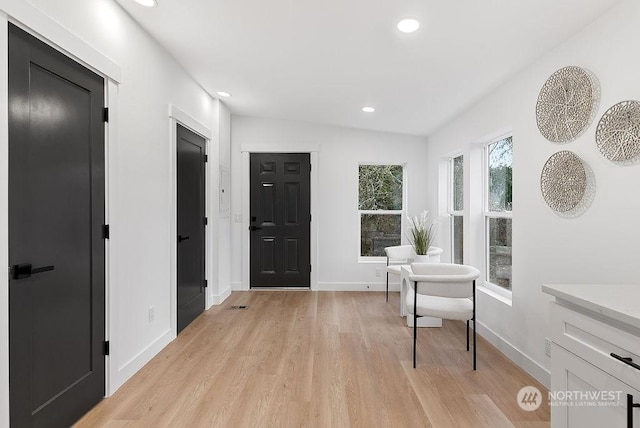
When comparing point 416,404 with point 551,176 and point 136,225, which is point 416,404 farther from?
point 136,225

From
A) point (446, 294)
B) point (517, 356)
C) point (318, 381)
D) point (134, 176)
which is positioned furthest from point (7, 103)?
point (517, 356)

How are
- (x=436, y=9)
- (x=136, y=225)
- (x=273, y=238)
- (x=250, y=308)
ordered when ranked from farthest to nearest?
(x=273, y=238) → (x=250, y=308) → (x=136, y=225) → (x=436, y=9)

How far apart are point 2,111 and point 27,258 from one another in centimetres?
67

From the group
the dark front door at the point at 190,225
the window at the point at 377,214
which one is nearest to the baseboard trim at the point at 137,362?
the dark front door at the point at 190,225

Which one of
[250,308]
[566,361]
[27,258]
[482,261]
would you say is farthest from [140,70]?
[482,261]

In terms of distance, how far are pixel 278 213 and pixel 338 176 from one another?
3.44 ft

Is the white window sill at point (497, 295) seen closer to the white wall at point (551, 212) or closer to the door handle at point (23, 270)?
the white wall at point (551, 212)

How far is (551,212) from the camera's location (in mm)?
2557

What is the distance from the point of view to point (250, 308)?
4.62m

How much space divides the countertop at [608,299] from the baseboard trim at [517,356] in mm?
1292

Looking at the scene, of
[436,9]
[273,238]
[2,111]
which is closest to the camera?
[2,111]

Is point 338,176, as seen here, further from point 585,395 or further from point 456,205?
point 585,395

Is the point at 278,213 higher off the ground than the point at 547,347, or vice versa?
the point at 278,213

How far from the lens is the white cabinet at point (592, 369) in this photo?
45.1 inches
